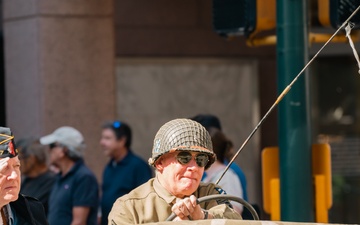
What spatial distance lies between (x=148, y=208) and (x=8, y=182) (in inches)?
26.0

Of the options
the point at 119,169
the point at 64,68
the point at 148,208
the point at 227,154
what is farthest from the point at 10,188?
the point at 64,68

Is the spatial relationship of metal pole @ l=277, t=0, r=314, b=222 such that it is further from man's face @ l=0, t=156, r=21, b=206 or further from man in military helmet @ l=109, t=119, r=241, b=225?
man's face @ l=0, t=156, r=21, b=206

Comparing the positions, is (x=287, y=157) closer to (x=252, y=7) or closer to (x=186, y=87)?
(x=252, y=7)

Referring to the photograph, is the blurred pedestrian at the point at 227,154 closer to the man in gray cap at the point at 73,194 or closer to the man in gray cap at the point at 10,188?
the man in gray cap at the point at 73,194

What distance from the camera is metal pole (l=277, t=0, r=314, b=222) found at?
7105mm

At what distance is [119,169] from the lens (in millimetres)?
10156

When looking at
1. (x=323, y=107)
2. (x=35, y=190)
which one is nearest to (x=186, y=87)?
(x=323, y=107)

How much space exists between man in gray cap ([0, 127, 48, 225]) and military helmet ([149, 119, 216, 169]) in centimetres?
63

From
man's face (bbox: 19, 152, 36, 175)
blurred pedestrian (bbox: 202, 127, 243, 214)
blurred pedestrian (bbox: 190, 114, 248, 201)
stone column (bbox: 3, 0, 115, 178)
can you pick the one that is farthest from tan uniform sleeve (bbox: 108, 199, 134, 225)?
stone column (bbox: 3, 0, 115, 178)

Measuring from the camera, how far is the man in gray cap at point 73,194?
30.2 feet

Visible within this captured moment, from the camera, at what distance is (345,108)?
14609mm

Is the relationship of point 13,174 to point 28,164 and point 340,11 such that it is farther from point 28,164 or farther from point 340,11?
point 28,164

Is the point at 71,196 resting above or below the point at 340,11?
below

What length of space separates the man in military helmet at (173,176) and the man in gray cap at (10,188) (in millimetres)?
401
